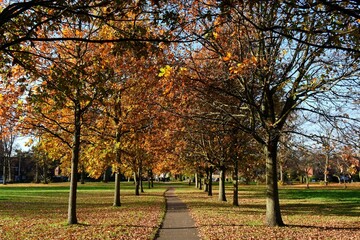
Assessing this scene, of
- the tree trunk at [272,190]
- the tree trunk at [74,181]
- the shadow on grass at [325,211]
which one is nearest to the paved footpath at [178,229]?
the tree trunk at [272,190]

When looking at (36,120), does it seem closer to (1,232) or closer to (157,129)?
(1,232)

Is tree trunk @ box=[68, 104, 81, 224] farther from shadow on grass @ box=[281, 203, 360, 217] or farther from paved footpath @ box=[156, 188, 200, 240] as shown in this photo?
shadow on grass @ box=[281, 203, 360, 217]

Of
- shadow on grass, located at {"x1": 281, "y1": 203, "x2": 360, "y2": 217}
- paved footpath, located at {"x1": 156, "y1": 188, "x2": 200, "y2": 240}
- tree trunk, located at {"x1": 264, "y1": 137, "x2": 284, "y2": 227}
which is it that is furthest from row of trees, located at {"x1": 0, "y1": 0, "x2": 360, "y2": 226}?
shadow on grass, located at {"x1": 281, "y1": 203, "x2": 360, "y2": 217}

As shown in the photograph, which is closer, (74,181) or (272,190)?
→ (272,190)

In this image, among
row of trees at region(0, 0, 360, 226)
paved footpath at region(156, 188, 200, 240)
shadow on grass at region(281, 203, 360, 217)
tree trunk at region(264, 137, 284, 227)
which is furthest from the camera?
shadow on grass at region(281, 203, 360, 217)

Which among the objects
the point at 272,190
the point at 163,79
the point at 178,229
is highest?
the point at 163,79

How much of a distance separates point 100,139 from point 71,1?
10.4m

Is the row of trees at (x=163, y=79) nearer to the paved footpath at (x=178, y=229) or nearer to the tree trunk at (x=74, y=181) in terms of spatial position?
the tree trunk at (x=74, y=181)

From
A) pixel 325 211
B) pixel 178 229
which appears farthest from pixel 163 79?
pixel 325 211

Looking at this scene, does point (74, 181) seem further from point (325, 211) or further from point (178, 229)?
point (325, 211)

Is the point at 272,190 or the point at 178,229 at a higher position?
the point at 272,190

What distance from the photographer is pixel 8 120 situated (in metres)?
14.0

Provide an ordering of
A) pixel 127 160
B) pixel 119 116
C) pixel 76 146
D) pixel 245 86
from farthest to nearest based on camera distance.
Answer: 1. pixel 127 160
2. pixel 119 116
3. pixel 76 146
4. pixel 245 86

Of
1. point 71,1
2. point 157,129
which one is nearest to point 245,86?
point 157,129
